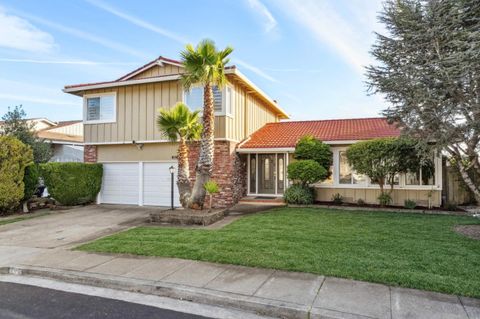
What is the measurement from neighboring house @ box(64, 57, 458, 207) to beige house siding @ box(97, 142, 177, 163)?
4cm

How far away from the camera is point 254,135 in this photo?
15297 millimetres

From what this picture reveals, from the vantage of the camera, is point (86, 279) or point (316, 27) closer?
point (86, 279)

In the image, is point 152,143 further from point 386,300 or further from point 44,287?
point 386,300

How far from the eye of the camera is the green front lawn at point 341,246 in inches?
190

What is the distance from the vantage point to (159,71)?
14.2 metres

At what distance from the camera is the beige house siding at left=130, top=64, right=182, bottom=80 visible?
13.9m

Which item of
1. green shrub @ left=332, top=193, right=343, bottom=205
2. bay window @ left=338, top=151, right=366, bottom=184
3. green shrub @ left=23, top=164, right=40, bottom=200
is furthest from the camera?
bay window @ left=338, top=151, right=366, bottom=184

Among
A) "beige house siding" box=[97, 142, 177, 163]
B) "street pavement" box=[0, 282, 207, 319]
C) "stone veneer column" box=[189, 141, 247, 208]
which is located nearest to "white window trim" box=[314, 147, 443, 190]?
"stone veneer column" box=[189, 141, 247, 208]

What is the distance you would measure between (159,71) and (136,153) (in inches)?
157

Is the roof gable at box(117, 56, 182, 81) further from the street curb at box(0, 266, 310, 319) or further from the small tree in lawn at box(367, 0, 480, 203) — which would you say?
the street curb at box(0, 266, 310, 319)

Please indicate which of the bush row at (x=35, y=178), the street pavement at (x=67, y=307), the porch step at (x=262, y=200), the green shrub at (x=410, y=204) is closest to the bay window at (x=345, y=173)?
the green shrub at (x=410, y=204)

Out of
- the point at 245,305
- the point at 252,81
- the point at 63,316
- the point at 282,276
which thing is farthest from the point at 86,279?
the point at 252,81

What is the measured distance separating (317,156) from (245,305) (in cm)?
891

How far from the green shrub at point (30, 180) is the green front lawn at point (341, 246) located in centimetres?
679
